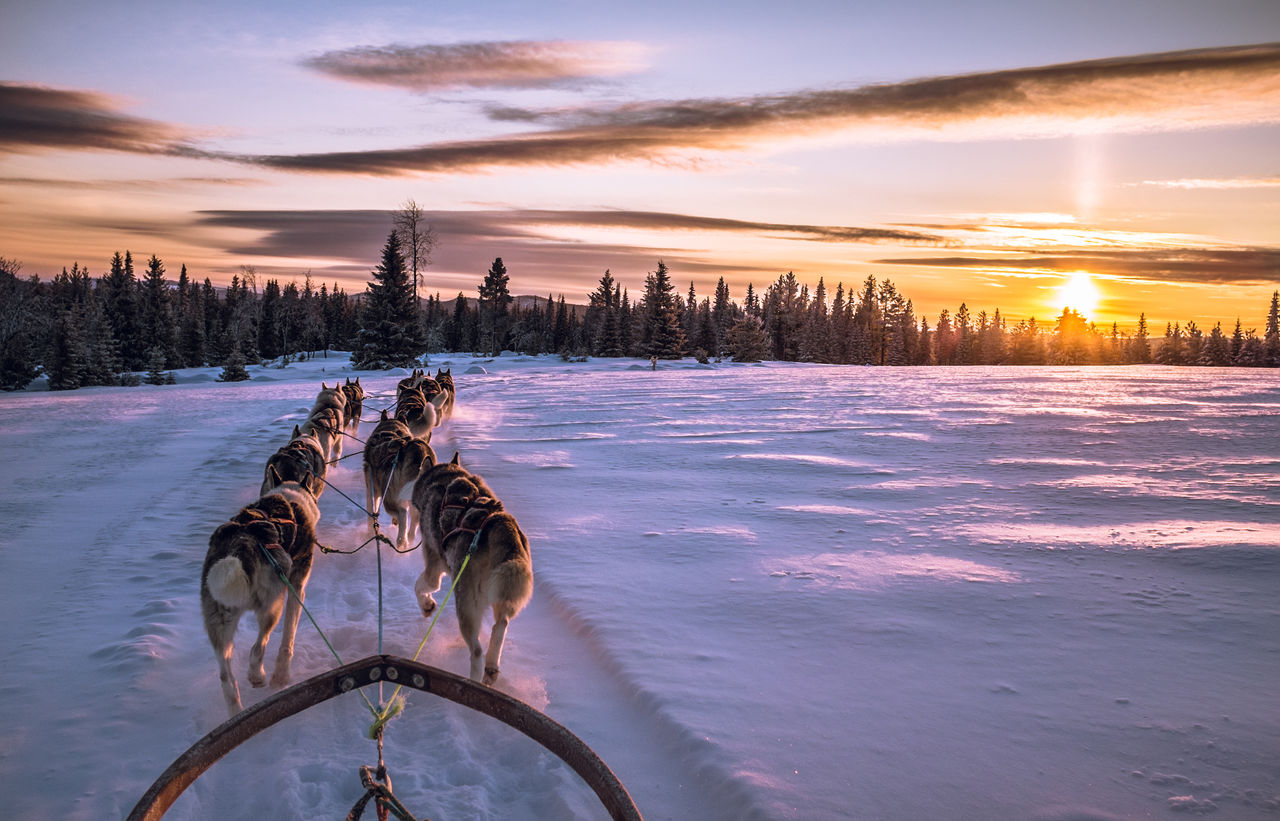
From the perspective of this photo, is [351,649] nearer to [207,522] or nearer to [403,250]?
[207,522]

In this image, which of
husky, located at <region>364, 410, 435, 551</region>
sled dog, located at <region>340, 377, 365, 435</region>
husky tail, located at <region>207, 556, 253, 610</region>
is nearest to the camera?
husky tail, located at <region>207, 556, 253, 610</region>

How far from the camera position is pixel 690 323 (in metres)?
102

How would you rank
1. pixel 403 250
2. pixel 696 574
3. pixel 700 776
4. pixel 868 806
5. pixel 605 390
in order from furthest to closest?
pixel 403 250, pixel 605 390, pixel 696 574, pixel 700 776, pixel 868 806

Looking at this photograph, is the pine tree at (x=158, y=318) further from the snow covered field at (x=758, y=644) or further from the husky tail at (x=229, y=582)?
Result: the husky tail at (x=229, y=582)

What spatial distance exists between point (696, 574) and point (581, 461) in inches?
200

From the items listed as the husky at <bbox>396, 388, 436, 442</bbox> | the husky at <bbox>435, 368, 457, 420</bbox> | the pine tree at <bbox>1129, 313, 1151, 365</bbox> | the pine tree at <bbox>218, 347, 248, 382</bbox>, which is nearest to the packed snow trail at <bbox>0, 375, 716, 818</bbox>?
the husky at <bbox>396, 388, 436, 442</bbox>

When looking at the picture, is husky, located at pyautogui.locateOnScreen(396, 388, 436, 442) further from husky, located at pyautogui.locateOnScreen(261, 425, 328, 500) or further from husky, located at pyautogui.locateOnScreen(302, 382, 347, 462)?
husky, located at pyautogui.locateOnScreen(261, 425, 328, 500)

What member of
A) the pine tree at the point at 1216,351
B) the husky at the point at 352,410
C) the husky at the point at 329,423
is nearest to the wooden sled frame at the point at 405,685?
the husky at the point at 329,423

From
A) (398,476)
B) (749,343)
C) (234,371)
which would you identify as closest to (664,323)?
(749,343)

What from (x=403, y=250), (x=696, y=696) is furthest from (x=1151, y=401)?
(x=403, y=250)

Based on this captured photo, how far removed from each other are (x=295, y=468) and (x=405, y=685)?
16.8 feet

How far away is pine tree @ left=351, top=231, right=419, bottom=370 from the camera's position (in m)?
43.2

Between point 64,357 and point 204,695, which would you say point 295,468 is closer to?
point 204,695

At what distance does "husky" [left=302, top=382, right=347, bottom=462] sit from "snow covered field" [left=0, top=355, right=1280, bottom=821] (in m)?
0.78
